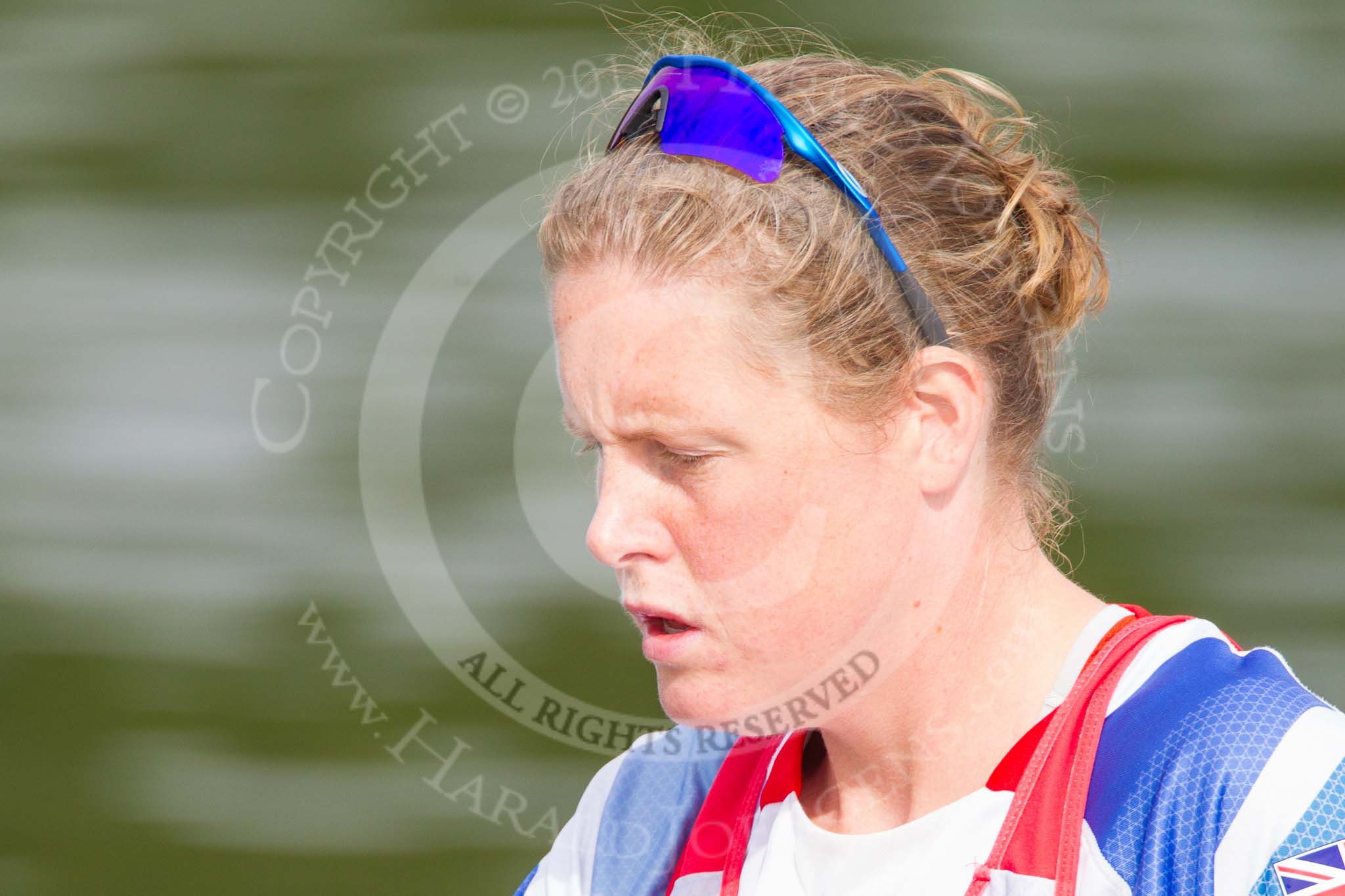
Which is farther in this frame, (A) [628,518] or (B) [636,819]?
(B) [636,819]

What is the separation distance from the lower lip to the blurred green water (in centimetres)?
94

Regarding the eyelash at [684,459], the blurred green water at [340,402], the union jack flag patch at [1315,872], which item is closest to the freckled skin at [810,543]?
the eyelash at [684,459]

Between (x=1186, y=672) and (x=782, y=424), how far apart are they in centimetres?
33

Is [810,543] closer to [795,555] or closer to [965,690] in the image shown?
[795,555]

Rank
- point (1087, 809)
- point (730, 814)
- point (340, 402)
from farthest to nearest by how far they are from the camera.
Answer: point (340, 402) < point (730, 814) < point (1087, 809)

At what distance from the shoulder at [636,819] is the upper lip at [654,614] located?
150 millimetres

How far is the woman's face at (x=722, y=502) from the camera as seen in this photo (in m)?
0.91

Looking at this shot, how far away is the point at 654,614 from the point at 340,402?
1.10 m

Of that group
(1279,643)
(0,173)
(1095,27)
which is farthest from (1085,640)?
(0,173)

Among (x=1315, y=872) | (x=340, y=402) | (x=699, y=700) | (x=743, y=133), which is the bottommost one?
(x=1315, y=872)

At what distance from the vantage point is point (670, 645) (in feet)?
3.19

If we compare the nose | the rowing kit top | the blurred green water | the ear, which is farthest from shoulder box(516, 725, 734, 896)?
the blurred green water

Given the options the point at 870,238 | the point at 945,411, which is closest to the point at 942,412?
the point at 945,411

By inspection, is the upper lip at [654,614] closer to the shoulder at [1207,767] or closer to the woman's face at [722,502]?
the woman's face at [722,502]
